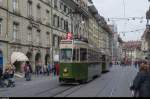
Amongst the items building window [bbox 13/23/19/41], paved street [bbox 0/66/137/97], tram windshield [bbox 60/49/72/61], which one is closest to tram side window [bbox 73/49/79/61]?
tram windshield [bbox 60/49/72/61]

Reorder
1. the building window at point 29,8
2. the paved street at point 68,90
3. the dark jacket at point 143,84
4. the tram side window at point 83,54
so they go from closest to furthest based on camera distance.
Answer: the dark jacket at point 143,84 < the paved street at point 68,90 < the tram side window at point 83,54 < the building window at point 29,8

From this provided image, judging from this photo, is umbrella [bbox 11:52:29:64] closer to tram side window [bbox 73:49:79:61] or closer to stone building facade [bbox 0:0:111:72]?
stone building facade [bbox 0:0:111:72]

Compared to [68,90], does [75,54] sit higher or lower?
higher

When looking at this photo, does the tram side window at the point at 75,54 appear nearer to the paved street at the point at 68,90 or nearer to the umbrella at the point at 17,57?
the paved street at the point at 68,90

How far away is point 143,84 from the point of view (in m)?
12.1

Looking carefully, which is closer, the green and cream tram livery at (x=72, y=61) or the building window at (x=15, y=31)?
the green and cream tram livery at (x=72, y=61)

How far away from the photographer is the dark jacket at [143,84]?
38.6 feet

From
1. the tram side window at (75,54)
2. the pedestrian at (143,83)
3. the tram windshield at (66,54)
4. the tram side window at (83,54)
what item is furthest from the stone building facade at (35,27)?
the pedestrian at (143,83)

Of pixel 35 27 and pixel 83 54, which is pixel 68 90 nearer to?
pixel 83 54

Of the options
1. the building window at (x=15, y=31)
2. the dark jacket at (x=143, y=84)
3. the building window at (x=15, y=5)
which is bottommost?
the dark jacket at (x=143, y=84)

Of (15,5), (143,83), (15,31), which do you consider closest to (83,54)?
(15,31)

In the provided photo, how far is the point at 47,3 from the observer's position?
58.6m

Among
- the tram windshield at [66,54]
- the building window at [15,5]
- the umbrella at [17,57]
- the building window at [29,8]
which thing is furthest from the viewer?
the building window at [29,8]

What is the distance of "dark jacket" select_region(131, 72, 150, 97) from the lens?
11773 millimetres
